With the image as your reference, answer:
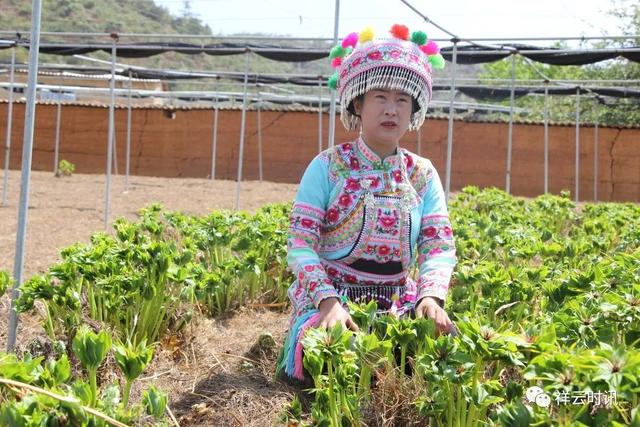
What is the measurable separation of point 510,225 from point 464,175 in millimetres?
12996

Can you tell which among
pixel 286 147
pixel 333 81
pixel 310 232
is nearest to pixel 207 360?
pixel 310 232

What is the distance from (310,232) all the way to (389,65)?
0.66 m

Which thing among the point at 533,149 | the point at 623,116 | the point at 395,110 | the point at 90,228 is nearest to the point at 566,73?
the point at 623,116

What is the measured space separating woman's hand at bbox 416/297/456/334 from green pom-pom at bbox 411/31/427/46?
3.14ft

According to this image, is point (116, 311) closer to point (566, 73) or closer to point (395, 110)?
point (395, 110)

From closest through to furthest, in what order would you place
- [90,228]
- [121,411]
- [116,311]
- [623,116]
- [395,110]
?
[121,411]
[395,110]
[116,311]
[90,228]
[623,116]

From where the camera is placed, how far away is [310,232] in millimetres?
2910

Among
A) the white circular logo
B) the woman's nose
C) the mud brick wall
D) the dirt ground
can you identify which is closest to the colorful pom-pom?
the woman's nose

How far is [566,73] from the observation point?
3522cm

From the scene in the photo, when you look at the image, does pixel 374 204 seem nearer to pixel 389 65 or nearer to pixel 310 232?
pixel 310 232

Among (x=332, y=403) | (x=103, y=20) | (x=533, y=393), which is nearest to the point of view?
(x=533, y=393)

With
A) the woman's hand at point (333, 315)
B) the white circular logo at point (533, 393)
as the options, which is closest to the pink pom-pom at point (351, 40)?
the woman's hand at point (333, 315)

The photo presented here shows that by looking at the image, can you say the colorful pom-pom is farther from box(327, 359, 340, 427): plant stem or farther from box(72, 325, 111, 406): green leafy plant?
box(72, 325, 111, 406): green leafy plant

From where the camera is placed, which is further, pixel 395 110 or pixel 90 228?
pixel 90 228
